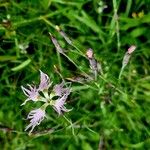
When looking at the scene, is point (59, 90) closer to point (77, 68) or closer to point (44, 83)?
point (44, 83)

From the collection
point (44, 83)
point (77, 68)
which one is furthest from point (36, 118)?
point (77, 68)

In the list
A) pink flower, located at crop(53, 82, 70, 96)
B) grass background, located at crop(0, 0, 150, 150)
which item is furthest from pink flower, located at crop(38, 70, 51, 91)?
grass background, located at crop(0, 0, 150, 150)

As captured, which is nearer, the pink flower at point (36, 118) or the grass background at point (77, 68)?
the pink flower at point (36, 118)

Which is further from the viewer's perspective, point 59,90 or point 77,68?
point 77,68

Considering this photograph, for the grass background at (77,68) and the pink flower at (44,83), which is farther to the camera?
the grass background at (77,68)

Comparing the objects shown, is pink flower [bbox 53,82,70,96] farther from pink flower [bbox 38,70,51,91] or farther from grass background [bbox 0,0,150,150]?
grass background [bbox 0,0,150,150]

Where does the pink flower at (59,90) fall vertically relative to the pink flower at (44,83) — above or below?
below

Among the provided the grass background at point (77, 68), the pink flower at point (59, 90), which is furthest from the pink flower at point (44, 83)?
the grass background at point (77, 68)

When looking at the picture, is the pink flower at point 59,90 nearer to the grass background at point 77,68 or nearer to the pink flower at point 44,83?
the pink flower at point 44,83

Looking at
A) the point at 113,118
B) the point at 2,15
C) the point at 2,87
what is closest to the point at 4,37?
the point at 2,15
